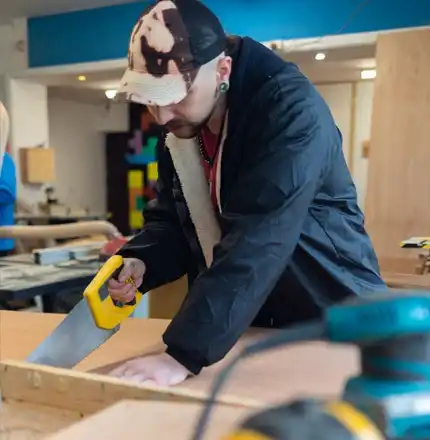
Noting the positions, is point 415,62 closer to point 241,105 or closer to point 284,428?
point 241,105

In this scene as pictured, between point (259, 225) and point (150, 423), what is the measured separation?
331mm

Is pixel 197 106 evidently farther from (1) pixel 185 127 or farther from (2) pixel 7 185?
(2) pixel 7 185

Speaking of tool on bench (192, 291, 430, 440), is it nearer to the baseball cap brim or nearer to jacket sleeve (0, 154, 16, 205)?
the baseball cap brim

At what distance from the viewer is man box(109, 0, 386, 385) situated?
0.79 metres

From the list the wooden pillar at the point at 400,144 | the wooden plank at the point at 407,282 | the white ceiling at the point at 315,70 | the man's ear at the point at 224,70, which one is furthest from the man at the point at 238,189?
the white ceiling at the point at 315,70

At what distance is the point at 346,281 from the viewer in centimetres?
97

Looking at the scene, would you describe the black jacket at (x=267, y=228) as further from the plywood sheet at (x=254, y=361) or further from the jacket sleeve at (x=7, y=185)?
the jacket sleeve at (x=7, y=185)

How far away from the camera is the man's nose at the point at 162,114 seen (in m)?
0.91

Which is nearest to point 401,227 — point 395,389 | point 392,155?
point 392,155

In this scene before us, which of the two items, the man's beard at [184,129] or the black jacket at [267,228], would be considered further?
the man's beard at [184,129]

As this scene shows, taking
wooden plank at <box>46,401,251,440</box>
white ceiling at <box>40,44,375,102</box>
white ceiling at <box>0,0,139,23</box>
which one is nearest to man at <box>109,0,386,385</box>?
wooden plank at <box>46,401,251,440</box>

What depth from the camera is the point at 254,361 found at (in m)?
0.86

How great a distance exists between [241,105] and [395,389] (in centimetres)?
69

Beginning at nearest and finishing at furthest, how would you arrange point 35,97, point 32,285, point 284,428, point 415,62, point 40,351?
point 284,428 → point 40,351 → point 32,285 → point 415,62 → point 35,97
